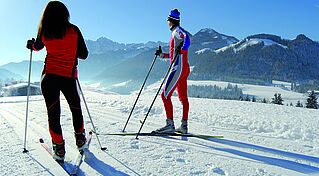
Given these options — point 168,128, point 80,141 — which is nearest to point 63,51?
point 80,141

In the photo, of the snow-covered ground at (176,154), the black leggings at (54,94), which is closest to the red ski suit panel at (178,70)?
the snow-covered ground at (176,154)

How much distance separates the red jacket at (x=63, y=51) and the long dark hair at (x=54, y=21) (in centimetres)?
8

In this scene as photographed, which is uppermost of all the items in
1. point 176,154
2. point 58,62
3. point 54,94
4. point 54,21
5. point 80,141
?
point 54,21

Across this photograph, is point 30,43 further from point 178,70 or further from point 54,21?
point 178,70

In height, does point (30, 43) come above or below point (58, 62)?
above

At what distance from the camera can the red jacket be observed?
12.9ft

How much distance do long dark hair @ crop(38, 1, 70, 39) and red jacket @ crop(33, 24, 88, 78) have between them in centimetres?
8

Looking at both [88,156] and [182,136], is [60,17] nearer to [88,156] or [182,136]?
[88,156]

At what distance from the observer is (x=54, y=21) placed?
3.81 meters

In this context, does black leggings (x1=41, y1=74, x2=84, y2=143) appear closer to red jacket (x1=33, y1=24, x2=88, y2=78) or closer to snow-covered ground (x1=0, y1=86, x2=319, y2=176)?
red jacket (x1=33, y1=24, x2=88, y2=78)

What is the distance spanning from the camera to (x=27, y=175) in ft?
11.2

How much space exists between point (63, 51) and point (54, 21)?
0.43 metres

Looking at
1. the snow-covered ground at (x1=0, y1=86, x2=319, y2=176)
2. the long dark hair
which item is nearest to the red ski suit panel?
the snow-covered ground at (x1=0, y1=86, x2=319, y2=176)

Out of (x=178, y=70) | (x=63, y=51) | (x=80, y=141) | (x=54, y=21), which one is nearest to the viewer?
(x=54, y=21)
